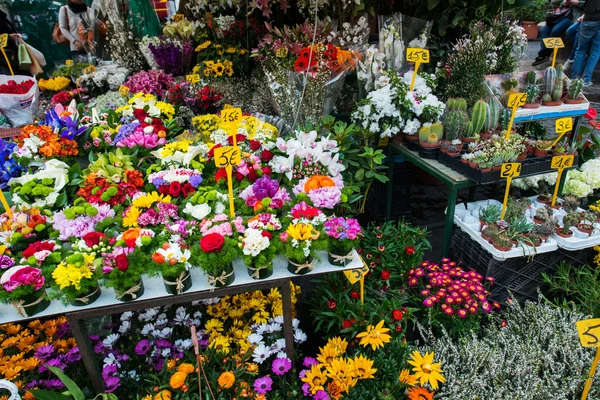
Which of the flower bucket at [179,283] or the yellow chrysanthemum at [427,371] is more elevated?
the flower bucket at [179,283]

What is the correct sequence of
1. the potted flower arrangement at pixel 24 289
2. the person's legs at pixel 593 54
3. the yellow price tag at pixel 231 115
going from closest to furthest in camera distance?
the potted flower arrangement at pixel 24 289 < the yellow price tag at pixel 231 115 < the person's legs at pixel 593 54

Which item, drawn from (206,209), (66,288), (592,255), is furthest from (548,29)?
(66,288)

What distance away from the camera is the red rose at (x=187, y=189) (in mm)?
2016

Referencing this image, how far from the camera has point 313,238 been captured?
161 cm

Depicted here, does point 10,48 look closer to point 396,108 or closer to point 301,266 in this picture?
point 396,108

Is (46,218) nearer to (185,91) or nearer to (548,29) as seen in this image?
(185,91)

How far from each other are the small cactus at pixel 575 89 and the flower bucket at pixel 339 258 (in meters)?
2.62

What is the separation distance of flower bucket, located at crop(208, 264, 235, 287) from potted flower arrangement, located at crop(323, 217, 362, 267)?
42 cm

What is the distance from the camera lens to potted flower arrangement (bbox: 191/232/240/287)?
1.54 m

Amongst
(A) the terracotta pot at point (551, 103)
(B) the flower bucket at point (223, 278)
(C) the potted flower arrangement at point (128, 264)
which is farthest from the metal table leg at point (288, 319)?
(A) the terracotta pot at point (551, 103)

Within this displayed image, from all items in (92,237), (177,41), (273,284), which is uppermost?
(177,41)

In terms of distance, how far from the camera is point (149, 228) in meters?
1.80

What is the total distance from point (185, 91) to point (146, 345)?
2.39 metres

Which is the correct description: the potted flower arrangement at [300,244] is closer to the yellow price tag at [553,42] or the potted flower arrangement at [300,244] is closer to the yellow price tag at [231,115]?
the yellow price tag at [231,115]
